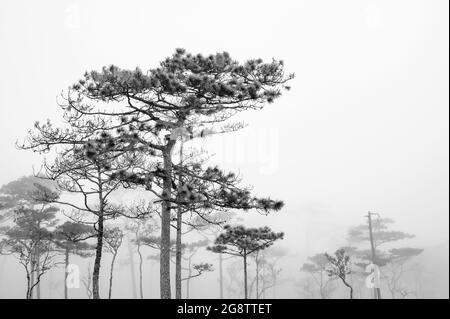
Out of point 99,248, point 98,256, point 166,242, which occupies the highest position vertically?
point 166,242

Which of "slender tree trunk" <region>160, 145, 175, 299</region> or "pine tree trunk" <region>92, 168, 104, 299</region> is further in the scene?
"slender tree trunk" <region>160, 145, 175, 299</region>

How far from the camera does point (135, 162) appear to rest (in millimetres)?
11406

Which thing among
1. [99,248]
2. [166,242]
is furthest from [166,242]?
[99,248]

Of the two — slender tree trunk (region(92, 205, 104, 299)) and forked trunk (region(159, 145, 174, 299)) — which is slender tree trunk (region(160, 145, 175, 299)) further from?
slender tree trunk (region(92, 205, 104, 299))

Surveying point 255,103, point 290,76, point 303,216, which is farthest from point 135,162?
point 303,216

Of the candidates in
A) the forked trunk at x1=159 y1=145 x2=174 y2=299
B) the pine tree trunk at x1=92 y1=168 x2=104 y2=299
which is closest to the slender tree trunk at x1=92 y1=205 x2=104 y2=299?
the pine tree trunk at x1=92 y1=168 x2=104 y2=299

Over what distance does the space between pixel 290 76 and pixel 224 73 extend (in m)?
2.13

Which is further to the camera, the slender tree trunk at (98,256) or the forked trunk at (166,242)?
the forked trunk at (166,242)

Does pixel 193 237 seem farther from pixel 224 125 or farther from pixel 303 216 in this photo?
pixel 224 125

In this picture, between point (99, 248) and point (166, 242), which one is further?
point (166, 242)

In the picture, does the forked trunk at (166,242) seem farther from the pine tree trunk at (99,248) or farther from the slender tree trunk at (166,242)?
the pine tree trunk at (99,248)

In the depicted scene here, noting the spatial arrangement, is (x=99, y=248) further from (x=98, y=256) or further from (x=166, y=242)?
(x=166, y=242)

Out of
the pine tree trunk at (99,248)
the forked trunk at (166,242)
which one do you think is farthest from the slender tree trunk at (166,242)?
the pine tree trunk at (99,248)
